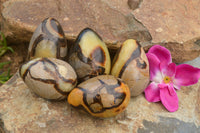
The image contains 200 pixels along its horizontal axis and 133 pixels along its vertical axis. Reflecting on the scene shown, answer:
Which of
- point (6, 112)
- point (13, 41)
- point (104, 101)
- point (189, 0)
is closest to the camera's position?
point (104, 101)

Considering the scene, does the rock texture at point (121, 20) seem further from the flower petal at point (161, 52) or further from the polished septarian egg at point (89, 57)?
the polished septarian egg at point (89, 57)

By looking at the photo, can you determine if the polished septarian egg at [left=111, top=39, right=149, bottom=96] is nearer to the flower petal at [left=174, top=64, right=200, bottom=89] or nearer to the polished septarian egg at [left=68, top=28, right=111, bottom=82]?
the polished septarian egg at [left=68, top=28, right=111, bottom=82]

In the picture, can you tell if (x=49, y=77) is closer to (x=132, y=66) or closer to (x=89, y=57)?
(x=89, y=57)

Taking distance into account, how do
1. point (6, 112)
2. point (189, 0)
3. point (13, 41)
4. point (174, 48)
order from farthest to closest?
point (13, 41), point (189, 0), point (174, 48), point (6, 112)

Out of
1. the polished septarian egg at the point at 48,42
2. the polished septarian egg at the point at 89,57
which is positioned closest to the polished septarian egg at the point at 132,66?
the polished septarian egg at the point at 89,57

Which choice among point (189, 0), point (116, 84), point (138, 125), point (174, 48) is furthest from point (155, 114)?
point (189, 0)

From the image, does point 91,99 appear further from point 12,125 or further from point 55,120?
point 12,125

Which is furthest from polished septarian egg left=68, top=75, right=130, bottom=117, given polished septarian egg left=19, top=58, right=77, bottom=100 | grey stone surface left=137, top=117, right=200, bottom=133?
grey stone surface left=137, top=117, right=200, bottom=133
